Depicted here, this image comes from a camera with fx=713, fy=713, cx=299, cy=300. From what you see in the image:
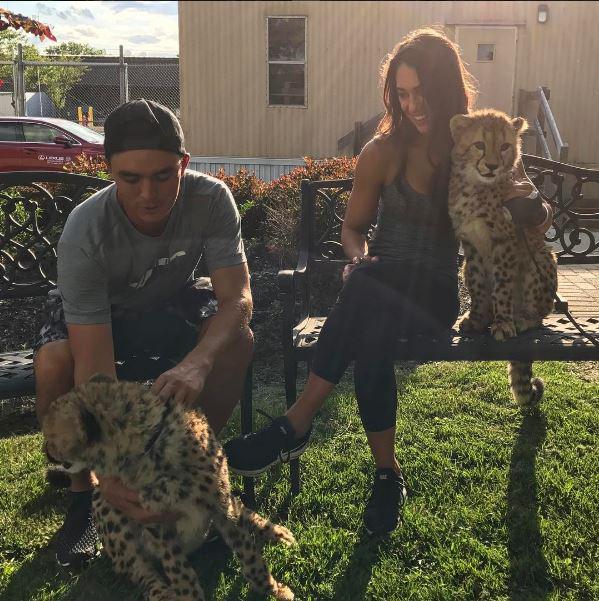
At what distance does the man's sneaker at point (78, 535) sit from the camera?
2.76 meters

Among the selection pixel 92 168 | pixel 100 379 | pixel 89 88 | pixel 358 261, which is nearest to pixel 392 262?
pixel 358 261

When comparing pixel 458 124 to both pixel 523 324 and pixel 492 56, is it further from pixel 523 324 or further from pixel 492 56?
pixel 492 56

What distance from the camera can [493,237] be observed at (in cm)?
335

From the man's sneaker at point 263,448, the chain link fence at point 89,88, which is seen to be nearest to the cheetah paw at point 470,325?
the man's sneaker at point 263,448

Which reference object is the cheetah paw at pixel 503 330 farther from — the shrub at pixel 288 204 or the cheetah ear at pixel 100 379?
the shrub at pixel 288 204

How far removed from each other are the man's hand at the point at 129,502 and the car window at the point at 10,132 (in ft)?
44.7

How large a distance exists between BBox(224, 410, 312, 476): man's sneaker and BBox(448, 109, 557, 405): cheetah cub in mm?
1074

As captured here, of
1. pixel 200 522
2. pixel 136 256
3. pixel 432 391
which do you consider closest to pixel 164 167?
pixel 136 256

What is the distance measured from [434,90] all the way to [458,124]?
0.19m

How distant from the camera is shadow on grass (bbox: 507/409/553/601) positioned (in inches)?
103

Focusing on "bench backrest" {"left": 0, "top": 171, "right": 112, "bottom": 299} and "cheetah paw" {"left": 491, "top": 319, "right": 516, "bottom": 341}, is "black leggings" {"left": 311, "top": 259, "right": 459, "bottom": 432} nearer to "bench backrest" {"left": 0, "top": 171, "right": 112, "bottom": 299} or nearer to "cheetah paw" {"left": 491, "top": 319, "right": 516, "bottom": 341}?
"cheetah paw" {"left": 491, "top": 319, "right": 516, "bottom": 341}

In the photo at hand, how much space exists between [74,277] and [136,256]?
0.28m

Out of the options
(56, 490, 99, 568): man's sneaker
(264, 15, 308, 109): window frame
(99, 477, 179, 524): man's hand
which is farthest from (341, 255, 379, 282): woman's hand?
(264, 15, 308, 109): window frame

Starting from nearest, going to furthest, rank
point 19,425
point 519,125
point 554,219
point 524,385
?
1. point 519,125
2. point 524,385
3. point 19,425
4. point 554,219
